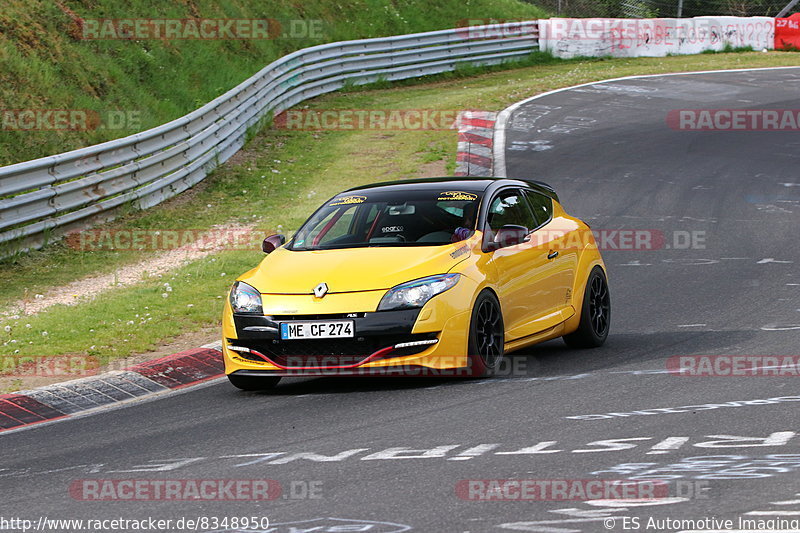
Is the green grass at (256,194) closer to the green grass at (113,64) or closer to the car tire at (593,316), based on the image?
the green grass at (113,64)

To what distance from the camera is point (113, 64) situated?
22562 mm

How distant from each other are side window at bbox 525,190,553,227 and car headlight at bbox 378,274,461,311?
1.98 meters

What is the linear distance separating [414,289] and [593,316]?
8.16 feet

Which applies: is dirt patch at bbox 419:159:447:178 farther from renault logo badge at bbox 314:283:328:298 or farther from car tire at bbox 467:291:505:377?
renault logo badge at bbox 314:283:328:298

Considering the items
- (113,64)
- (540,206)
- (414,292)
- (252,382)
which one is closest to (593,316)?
(540,206)

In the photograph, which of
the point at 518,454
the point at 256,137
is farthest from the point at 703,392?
the point at 256,137

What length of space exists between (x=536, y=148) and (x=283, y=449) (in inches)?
623

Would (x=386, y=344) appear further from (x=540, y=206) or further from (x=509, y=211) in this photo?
(x=540, y=206)

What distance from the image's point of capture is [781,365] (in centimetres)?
881

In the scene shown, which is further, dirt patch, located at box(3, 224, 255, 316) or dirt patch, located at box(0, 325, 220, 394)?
dirt patch, located at box(3, 224, 255, 316)

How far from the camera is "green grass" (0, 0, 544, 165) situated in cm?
1928

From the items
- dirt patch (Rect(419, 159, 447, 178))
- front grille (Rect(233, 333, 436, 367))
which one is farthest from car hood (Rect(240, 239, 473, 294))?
dirt patch (Rect(419, 159, 447, 178))

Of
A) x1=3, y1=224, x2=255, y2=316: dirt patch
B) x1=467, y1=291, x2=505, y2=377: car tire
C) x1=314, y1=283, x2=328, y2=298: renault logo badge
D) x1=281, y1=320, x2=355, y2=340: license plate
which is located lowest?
x1=3, y1=224, x2=255, y2=316: dirt patch

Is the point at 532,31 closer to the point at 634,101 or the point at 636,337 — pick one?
the point at 634,101
